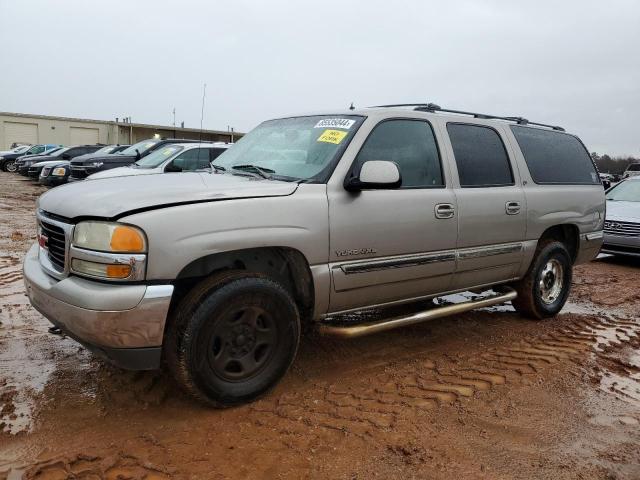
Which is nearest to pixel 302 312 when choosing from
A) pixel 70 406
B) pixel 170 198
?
pixel 170 198

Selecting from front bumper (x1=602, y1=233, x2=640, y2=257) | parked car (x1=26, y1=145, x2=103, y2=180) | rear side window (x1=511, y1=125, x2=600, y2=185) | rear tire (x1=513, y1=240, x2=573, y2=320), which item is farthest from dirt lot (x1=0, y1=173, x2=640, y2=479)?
parked car (x1=26, y1=145, x2=103, y2=180)

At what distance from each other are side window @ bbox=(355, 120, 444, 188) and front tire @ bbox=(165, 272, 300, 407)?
1.21 meters

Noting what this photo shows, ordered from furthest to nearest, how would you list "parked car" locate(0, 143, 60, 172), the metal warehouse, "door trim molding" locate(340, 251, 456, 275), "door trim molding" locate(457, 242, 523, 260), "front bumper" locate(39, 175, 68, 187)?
the metal warehouse
"parked car" locate(0, 143, 60, 172)
"front bumper" locate(39, 175, 68, 187)
"door trim molding" locate(457, 242, 523, 260)
"door trim molding" locate(340, 251, 456, 275)

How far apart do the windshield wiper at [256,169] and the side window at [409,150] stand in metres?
0.63

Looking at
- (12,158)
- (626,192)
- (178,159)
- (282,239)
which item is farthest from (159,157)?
(12,158)

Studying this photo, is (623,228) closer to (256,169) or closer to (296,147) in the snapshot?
(296,147)

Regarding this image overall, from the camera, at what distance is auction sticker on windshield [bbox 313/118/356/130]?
3.76 meters

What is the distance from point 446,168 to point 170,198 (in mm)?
2181

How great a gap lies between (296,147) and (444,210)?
119 centimetres

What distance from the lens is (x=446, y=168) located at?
13.5 feet

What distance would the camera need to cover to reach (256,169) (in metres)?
3.75

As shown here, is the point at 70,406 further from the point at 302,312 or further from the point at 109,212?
the point at 302,312

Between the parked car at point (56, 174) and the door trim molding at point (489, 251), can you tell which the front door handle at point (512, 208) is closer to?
the door trim molding at point (489, 251)

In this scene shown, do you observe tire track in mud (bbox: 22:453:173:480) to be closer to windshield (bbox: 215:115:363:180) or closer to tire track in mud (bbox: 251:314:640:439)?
tire track in mud (bbox: 251:314:640:439)
